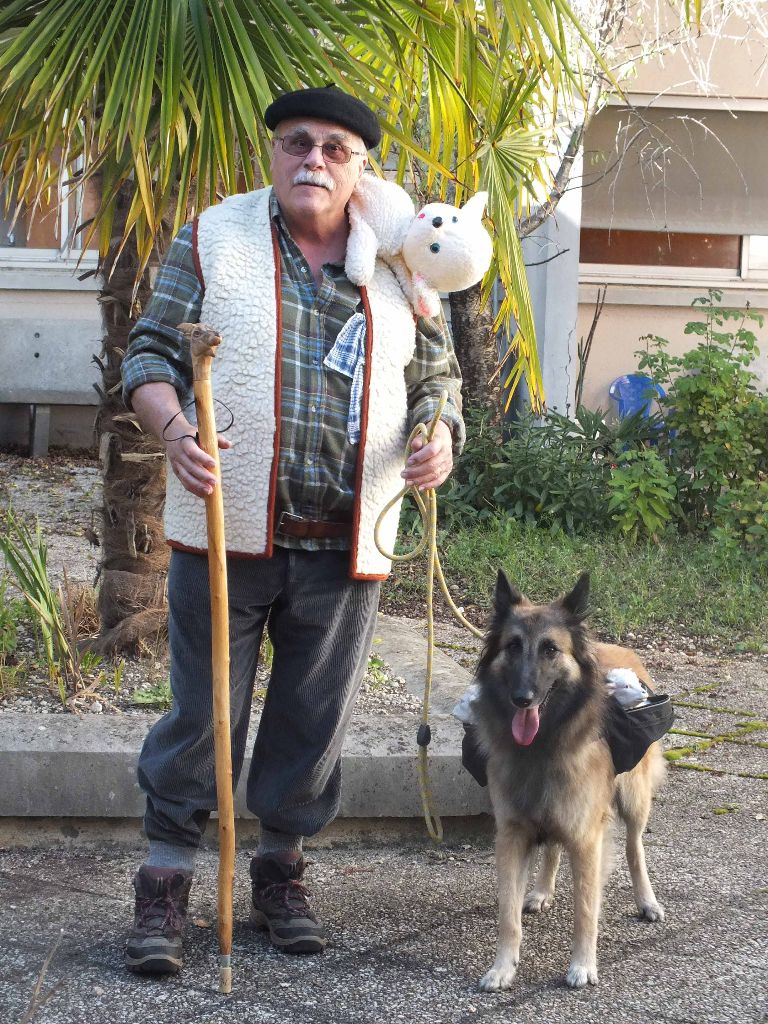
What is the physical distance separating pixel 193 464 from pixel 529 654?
98 centimetres

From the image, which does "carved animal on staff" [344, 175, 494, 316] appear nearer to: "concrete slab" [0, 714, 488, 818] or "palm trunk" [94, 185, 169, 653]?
"concrete slab" [0, 714, 488, 818]

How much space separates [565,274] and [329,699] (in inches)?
292

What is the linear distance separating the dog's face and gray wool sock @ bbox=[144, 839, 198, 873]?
0.87 metres

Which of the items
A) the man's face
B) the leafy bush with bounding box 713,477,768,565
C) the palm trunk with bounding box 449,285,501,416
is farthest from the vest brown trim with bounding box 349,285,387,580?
the palm trunk with bounding box 449,285,501,416

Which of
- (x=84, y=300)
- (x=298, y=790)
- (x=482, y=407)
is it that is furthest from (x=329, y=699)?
(x=84, y=300)

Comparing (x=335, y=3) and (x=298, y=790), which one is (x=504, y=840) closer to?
(x=298, y=790)

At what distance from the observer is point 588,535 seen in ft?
25.5

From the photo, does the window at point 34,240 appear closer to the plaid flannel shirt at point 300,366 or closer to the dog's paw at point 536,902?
the plaid flannel shirt at point 300,366

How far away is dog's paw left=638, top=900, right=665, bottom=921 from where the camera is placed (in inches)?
128

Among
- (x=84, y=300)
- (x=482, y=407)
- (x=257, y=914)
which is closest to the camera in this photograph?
(x=257, y=914)

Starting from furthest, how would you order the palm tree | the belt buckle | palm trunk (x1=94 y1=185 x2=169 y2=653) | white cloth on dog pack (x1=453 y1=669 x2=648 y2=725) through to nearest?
palm trunk (x1=94 y1=185 x2=169 y2=653)
the palm tree
white cloth on dog pack (x1=453 y1=669 x2=648 y2=725)
the belt buckle

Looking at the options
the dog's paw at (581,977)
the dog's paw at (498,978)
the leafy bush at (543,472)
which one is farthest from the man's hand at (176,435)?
the leafy bush at (543,472)

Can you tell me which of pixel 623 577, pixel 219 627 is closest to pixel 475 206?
pixel 219 627

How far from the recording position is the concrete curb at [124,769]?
11.6 feet
